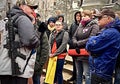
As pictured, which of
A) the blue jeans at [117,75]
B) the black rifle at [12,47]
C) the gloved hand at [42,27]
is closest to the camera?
the black rifle at [12,47]

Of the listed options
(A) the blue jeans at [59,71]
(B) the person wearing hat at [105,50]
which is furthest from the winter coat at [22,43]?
(A) the blue jeans at [59,71]

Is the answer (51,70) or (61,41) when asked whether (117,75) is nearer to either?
(61,41)

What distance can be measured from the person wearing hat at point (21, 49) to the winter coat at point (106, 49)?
34.3 inches

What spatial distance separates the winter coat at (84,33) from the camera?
17.3 ft

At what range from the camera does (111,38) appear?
411cm

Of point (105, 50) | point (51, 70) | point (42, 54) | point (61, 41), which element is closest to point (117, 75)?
point (105, 50)

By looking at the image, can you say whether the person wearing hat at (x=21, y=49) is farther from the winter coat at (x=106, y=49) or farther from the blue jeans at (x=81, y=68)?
the blue jeans at (x=81, y=68)

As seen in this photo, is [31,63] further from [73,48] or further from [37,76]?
[73,48]

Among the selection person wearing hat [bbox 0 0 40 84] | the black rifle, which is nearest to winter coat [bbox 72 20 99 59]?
person wearing hat [bbox 0 0 40 84]

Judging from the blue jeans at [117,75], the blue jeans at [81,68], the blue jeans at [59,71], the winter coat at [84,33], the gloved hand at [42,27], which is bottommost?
the blue jeans at [59,71]

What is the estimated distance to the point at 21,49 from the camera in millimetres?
3926

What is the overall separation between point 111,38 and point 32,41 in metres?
1.08

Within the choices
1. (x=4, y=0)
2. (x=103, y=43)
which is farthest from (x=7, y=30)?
(x=103, y=43)

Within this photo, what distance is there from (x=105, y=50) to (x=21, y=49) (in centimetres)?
115
